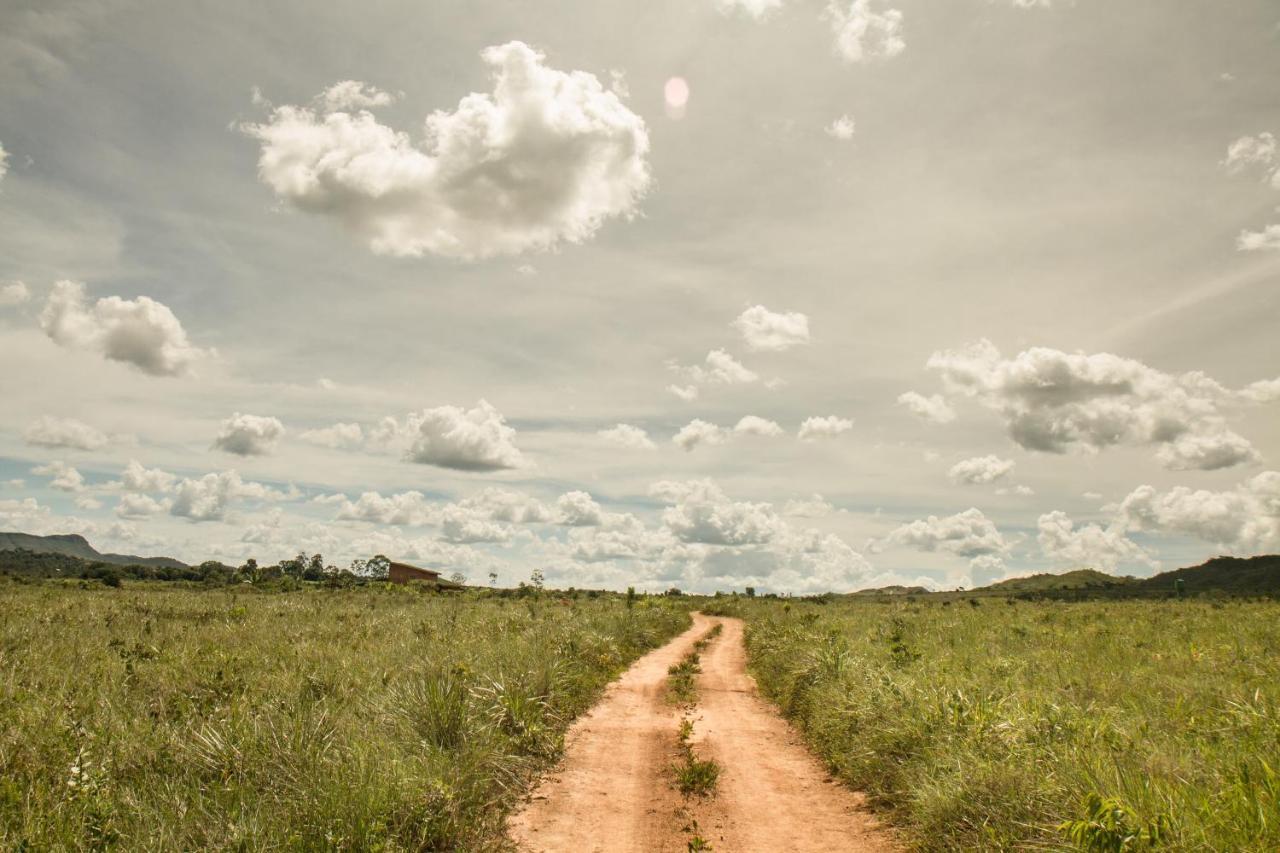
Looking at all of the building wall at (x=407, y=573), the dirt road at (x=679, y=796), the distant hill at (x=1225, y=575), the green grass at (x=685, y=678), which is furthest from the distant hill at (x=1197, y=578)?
the dirt road at (x=679, y=796)

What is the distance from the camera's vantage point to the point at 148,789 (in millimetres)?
6504

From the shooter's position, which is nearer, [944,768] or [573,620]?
[944,768]

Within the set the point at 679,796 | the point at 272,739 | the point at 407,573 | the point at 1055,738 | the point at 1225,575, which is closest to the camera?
the point at 272,739

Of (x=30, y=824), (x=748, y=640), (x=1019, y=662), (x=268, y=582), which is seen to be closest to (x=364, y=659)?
(x=30, y=824)

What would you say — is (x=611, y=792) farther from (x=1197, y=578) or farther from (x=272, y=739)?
(x=1197, y=578)

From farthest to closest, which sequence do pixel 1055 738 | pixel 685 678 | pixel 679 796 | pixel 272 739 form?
pixel 685 678
pixel 679 796
pixel 1055 738
pixel 272 739

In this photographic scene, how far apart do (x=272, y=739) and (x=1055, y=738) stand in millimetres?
9050

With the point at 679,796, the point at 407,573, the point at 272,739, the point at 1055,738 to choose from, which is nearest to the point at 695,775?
the point at 679,796

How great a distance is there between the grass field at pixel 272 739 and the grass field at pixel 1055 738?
457 cm

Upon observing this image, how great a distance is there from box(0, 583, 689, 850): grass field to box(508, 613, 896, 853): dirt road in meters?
0.57

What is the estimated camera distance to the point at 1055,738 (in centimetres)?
789

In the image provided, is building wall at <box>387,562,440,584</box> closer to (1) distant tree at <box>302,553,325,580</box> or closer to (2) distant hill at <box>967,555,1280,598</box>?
(1) distant tree at <box>302,553,325,580</box>

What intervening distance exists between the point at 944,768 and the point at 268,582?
237 feet

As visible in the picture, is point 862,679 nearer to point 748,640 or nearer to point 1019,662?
point 1019,662
